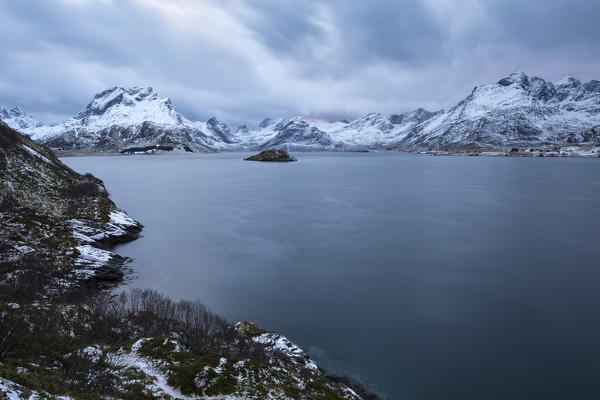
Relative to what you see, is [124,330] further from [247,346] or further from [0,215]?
[0,215]

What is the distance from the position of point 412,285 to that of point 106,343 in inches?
921

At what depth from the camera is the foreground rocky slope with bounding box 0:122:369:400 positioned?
1116 centimetres

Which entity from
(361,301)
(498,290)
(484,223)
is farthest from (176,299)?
(484,223)

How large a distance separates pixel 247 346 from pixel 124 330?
6.51m

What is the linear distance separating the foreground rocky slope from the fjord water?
3715mm

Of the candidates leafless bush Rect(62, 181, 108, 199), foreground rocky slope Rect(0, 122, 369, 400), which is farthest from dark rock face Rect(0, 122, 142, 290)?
foreground rocky slope Rect(0, 122, 369, 400)

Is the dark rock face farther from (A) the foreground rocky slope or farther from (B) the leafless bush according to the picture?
(A) the foreground rocky slope

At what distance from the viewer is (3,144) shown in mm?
44406

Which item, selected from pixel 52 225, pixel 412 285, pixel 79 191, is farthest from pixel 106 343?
pixel 79 191

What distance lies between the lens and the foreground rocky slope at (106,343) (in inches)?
440

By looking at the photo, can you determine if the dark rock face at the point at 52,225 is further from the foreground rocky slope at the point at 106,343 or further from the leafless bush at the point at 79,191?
the foreground rocky slope at the point at 106,343

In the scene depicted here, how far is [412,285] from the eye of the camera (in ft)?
94.0

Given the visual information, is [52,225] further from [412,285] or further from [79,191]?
[412,285]

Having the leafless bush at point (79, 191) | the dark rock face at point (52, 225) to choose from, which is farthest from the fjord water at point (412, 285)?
the leafless bush at point (79, 191)
